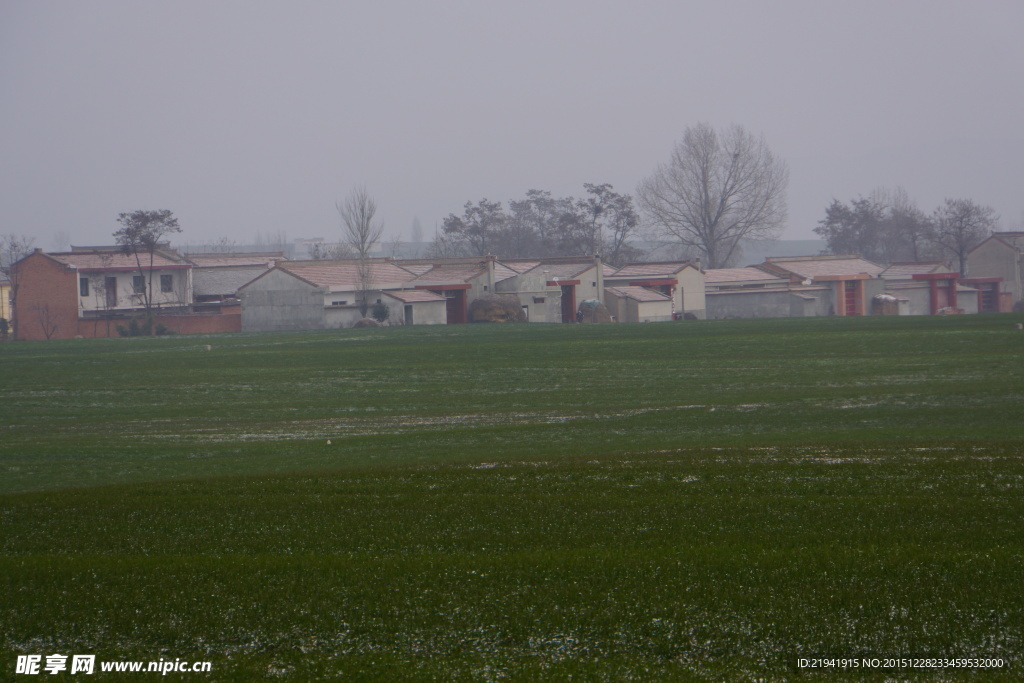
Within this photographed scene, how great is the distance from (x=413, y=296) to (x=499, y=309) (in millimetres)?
7379

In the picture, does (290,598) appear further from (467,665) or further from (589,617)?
(589,617)

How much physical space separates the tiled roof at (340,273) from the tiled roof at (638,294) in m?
18.1

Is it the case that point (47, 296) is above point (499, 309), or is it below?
above

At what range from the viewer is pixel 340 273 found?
3182 inches

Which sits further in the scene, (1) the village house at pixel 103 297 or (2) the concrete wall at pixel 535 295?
(2) the concrete wall at pixel 535 295

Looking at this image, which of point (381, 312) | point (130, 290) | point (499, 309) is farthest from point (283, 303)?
point (499, 309)

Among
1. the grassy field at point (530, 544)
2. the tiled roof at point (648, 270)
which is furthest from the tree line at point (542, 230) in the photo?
the grassy field at point (530, 544)

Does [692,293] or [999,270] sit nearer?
[692,293]

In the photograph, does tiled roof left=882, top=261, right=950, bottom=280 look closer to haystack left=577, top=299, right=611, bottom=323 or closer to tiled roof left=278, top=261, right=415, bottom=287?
haystack left=577, top=299, right=611, bottom=323

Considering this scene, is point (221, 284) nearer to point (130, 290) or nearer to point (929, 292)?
point (130, 290)

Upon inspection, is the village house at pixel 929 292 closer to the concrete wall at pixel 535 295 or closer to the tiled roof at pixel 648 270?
the tiled roof at pixel 648 270

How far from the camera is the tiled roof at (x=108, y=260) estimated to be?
7712cm

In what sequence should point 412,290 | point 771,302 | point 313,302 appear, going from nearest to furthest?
point 313,302, point 412,290, point 771,302

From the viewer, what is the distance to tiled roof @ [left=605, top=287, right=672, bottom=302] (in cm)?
8088
